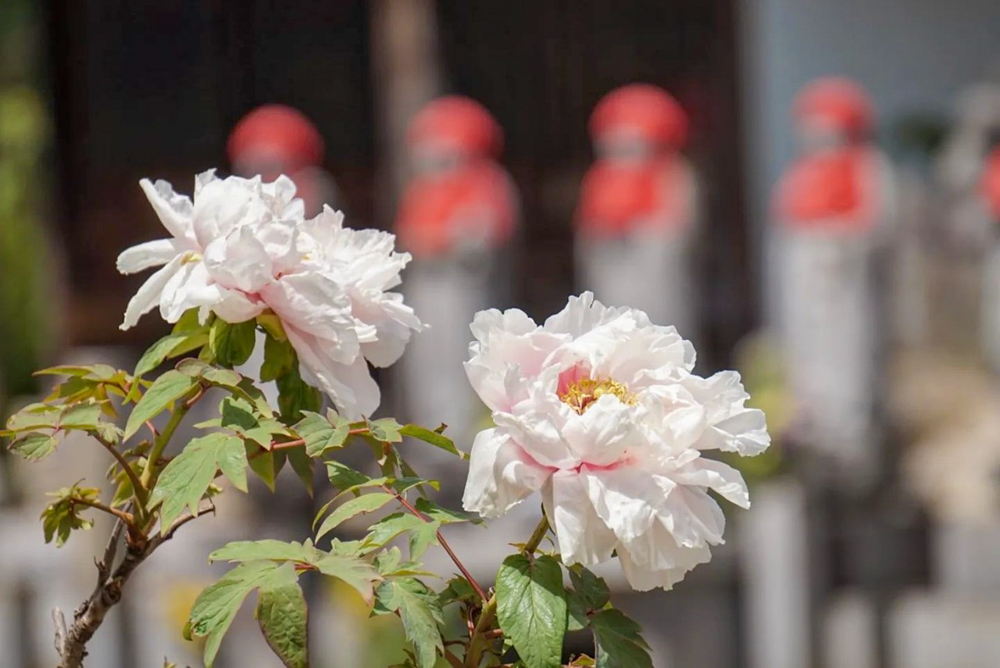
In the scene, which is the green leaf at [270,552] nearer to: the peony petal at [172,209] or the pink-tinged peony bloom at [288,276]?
the pink-tinged peony bloom at [288,276]

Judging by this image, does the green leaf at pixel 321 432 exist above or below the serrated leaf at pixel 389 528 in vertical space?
above

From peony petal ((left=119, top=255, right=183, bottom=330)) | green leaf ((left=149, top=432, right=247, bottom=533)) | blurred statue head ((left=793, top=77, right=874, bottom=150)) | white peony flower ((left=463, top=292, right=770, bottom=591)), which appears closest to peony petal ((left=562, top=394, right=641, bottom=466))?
white peony flower ((left=463, top=292, right=770, bottom=591))

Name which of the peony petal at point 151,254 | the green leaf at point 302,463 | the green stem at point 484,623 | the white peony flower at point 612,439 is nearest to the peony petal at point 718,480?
the white peony flower at point 612,439

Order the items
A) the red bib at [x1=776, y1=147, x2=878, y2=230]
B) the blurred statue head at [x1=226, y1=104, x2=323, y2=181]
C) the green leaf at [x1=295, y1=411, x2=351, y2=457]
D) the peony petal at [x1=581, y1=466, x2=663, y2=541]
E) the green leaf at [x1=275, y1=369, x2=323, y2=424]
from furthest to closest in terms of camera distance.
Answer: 1. the blurred statue head at [x1=226, y1=104, x2=323, y2=181]
2. the red bib at [x1=776, y1=147, x2=878, y2=230]
3. the green leaf at [x1=275, y1=369, x2=323, y2=424]
4. the green leaf at [x1=295, y1=411, x2=351, y2=457]
5. the peony petal at [x1=581, y1=466, x2=663, y2=541]

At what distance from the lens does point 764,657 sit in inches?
200

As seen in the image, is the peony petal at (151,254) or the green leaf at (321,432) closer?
the green leaf at (321,432)

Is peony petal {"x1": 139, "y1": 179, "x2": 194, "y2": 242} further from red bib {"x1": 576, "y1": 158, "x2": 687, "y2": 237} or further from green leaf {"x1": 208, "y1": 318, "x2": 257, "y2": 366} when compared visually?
red bib {"x1": 576, "y1": 158, "x2": 687, "y2": 237}

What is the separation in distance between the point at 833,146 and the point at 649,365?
5141mm

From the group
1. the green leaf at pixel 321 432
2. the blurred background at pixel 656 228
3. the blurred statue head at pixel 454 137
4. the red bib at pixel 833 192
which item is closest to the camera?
the green leaf at pixel 321 432

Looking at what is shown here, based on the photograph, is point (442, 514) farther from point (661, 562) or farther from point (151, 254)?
point (151, 254)

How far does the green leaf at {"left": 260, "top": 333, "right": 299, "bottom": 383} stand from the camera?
3.98 ft

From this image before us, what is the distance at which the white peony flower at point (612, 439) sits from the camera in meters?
1.04

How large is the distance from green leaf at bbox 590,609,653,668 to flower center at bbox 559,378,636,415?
14 cm

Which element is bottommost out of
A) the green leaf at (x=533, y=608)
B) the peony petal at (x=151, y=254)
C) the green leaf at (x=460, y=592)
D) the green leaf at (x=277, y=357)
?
the green leaf at (x=460, y=592)
